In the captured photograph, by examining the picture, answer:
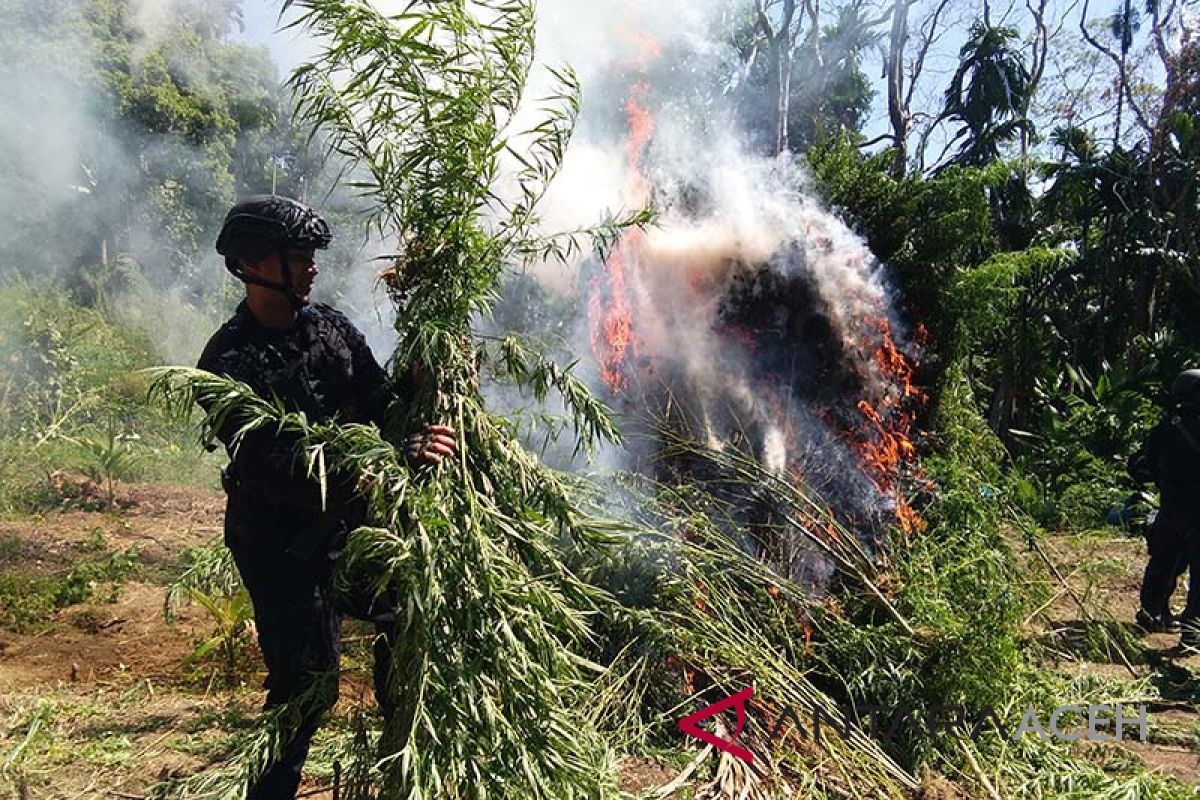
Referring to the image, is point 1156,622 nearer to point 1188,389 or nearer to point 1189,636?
point 1189,636

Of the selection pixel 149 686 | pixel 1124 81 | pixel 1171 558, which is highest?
pixel 1124 81

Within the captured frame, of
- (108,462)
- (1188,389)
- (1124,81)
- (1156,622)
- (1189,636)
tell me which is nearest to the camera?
(1189,636)

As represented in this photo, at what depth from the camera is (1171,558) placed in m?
5.92

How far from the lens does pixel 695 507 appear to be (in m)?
4.27

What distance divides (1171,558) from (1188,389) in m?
1.17

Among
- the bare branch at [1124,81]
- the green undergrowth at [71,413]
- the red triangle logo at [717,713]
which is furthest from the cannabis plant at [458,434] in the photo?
the bare branch at [1124,81]

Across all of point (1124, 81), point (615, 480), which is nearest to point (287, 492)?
point (615, 480)

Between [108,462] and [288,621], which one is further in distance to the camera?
[108,462]

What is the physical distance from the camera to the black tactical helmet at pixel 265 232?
2633mm

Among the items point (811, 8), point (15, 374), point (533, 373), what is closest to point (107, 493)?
point (15, 374)

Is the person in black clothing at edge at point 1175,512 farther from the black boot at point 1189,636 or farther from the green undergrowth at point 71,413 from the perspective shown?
the green undergrowth at point 71,413

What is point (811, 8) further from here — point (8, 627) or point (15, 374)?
point (8, 627)

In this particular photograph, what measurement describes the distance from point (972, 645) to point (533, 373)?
2267 millimetres

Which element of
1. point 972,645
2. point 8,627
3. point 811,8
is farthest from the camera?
point 811,8
